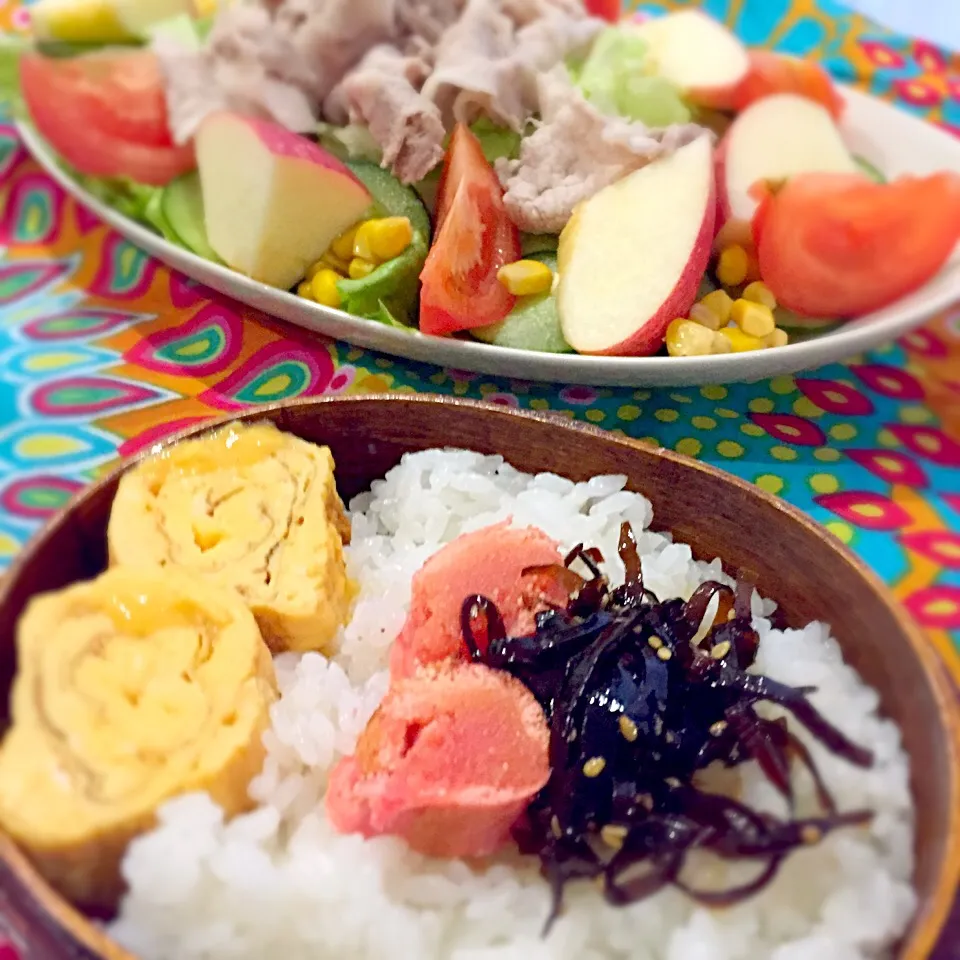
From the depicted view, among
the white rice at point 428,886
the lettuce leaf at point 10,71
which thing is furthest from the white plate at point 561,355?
the white rice at point 428,886

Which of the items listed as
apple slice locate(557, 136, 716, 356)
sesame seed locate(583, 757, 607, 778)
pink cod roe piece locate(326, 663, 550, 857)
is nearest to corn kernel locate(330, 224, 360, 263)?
apple slice locate(557, 136, 716, 356)

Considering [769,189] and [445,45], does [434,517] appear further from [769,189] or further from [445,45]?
[445,45]

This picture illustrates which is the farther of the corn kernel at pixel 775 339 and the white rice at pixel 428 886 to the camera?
the corn kernel at pixel 775 339

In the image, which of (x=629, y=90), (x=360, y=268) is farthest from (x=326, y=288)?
(x=629, y=90)

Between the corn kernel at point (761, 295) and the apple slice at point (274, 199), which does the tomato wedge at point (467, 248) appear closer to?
the apple slice at point (274, 199)

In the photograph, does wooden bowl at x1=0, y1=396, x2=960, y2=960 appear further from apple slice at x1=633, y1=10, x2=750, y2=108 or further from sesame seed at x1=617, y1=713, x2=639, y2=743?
apple slice at x1=633, y1=10, x2=750, y2=108

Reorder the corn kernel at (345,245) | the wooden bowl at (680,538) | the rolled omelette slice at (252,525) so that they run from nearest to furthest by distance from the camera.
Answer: the wooden bowl at (680,538) < the rolled omelette slice at (252,525) < the corn kernel at (345,245)
